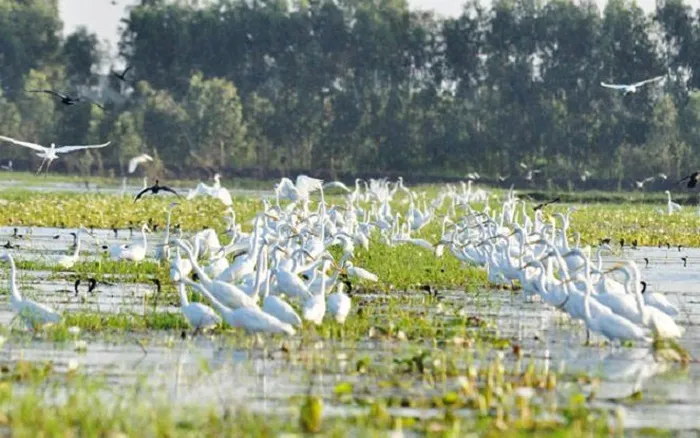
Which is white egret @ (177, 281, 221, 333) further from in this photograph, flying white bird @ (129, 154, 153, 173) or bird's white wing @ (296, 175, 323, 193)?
flying white bird @ (129, 154, 153, 173)

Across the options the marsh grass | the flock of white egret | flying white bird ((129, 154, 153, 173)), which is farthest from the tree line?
the marsh grass

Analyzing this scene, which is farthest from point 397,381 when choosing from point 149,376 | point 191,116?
point 191,116

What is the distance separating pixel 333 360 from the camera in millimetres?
14500

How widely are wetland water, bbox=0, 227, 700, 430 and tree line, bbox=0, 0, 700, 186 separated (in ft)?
201

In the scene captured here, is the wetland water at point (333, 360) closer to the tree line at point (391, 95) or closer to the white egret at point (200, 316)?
the white egret at point (200, 316)

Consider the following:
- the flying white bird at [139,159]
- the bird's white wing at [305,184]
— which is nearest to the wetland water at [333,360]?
the bird's white wing at [305,184]

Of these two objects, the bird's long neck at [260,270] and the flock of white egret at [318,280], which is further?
the bird's long neck at [260,270]

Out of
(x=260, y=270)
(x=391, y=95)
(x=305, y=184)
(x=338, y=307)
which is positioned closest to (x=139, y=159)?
(x=305, y=184)

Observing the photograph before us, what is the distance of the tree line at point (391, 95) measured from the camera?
85.0 meters

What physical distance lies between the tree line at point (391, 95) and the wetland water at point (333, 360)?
6122 centimetres

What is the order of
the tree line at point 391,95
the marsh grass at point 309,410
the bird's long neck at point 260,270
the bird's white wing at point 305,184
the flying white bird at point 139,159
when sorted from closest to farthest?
1. the marsh grass at point 309,410
2. the bird's long neck at point 260,270
3. the bird's white wing at point 305,184
4. the flying white bird at point 139,159
5. the tree line at point 391,95

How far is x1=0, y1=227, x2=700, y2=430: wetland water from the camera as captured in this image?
12508mm

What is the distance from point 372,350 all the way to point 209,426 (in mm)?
4762

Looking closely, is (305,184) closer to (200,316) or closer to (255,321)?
(200,316)
